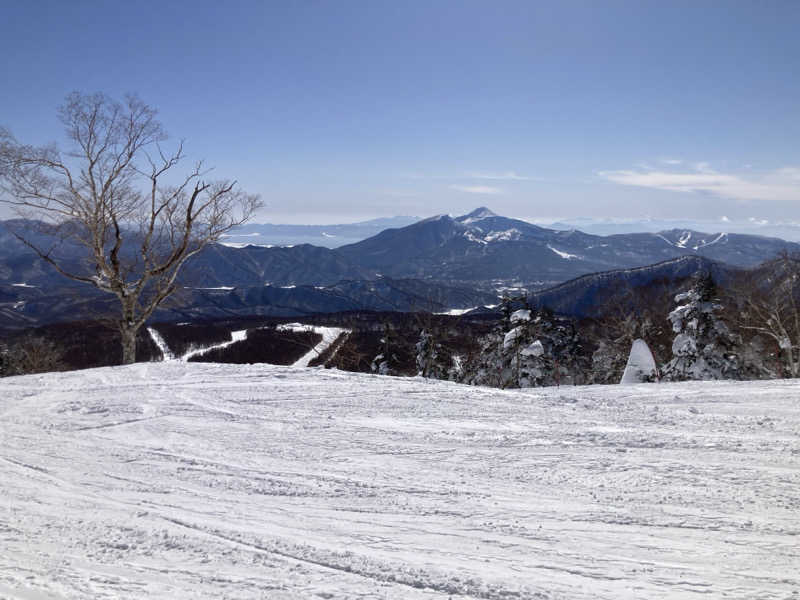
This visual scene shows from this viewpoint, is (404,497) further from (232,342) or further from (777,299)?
(232,342)

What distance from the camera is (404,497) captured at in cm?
477

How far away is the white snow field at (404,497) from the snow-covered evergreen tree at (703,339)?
14435 millimetres

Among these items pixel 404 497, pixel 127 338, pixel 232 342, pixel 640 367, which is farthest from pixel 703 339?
pixel 232 342

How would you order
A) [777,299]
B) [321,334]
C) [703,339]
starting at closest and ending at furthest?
[777,299]
[703,339]
[321,334]

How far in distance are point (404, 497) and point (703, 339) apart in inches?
873

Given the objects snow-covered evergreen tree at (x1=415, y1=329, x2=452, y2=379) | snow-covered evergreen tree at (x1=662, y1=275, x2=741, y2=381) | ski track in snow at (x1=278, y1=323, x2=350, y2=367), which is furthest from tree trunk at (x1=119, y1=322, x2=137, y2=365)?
ski track in snow at (x1=278, y1=323, x2=350, y2=367)

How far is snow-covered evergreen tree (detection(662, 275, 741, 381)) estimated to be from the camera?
69.2ft

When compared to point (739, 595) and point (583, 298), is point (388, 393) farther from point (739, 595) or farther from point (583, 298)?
point (583, 298)

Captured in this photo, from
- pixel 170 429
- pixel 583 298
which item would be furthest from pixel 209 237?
pixel 583 298

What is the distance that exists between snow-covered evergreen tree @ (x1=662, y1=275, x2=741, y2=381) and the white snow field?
1444 centimetres

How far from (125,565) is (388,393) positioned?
217 inches

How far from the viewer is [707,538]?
387cm

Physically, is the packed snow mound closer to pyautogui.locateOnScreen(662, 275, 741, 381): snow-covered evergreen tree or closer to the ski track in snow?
pyautogui.locateOnScreen(662, 275, 741, 381): snow-covered evergreen tree

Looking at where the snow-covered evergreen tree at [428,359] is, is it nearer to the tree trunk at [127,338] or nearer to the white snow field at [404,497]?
the tree trunk at [127,338]
